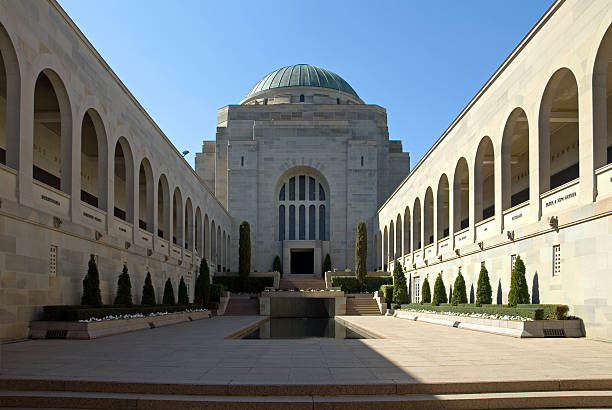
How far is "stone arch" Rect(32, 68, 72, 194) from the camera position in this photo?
17.7 m

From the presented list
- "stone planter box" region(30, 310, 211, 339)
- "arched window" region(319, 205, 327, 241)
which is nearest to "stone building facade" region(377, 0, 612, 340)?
"stone planter box" region(30, 310, 211, 339)

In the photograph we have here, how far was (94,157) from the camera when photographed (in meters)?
29.5

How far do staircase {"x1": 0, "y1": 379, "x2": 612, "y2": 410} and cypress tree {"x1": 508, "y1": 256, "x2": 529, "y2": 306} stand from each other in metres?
9.87

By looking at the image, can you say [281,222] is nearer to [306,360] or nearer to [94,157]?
[94,157]

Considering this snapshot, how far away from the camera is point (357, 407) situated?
7.46 m

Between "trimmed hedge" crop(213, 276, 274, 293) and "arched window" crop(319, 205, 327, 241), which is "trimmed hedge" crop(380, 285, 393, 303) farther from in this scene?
"arched window" crop(319, 205, 327, 241)

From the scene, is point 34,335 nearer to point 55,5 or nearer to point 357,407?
point 55,5

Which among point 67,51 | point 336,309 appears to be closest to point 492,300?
point 336,309

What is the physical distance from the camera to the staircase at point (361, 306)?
3331cm

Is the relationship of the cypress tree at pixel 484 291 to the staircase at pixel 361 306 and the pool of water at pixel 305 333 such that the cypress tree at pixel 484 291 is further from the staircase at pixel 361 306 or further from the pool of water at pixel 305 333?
the staircase at pixel 361 306

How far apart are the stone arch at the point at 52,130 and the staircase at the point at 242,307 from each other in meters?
12.2

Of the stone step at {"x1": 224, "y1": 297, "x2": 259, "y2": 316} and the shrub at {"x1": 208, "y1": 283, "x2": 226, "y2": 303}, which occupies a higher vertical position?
the shrub at {"x1": 208, "y1": 283, "x2": 226, "y2": 303}

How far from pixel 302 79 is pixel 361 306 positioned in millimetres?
33322

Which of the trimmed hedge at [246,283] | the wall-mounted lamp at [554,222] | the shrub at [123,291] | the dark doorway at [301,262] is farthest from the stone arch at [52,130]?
the dark doorway at [301,262]
